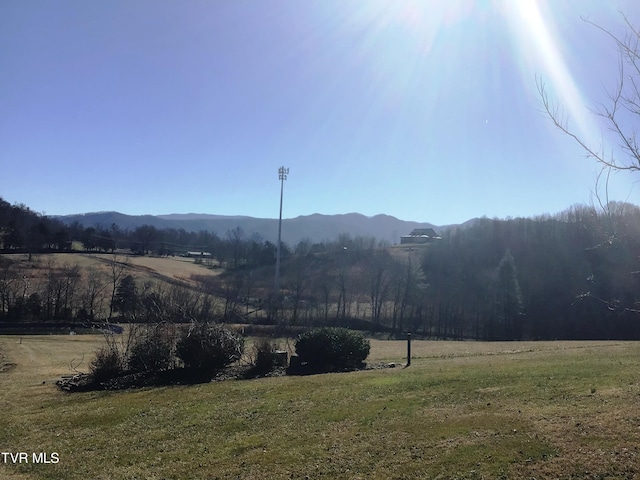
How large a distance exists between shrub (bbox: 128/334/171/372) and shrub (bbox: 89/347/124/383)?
535 millimetres

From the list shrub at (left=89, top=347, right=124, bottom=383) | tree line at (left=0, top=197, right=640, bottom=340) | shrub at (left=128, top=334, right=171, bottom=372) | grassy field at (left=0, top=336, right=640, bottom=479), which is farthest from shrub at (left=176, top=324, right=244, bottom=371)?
tree line at (left=0, top=197, right=640, bottom=340)

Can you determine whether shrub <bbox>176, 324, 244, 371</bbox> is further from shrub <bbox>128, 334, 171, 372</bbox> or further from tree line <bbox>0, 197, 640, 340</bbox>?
tree line <bbox>0, 197, 640, 340</bbox>

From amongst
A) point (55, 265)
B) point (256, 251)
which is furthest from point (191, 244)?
point (55, 265)

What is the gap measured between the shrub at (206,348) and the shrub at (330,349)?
3.02 m

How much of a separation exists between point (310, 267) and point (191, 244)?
64.4 m

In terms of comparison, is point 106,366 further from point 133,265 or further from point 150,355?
point 133,265

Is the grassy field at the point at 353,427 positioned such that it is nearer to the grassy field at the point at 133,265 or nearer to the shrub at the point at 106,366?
the shrub at the point at 106,366

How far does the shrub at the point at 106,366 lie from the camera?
16781mm

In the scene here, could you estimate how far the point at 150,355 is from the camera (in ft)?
57.4

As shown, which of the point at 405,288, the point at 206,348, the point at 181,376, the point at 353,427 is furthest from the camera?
the point at 405,288

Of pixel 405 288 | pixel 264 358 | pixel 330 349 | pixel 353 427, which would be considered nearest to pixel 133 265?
pixel 405 288

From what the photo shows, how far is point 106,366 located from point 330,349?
28.3 ft

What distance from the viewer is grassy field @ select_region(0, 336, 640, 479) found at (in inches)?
263

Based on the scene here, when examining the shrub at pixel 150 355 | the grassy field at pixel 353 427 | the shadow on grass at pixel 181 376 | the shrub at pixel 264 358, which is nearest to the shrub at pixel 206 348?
the shadow on grass at pixel 181 376
